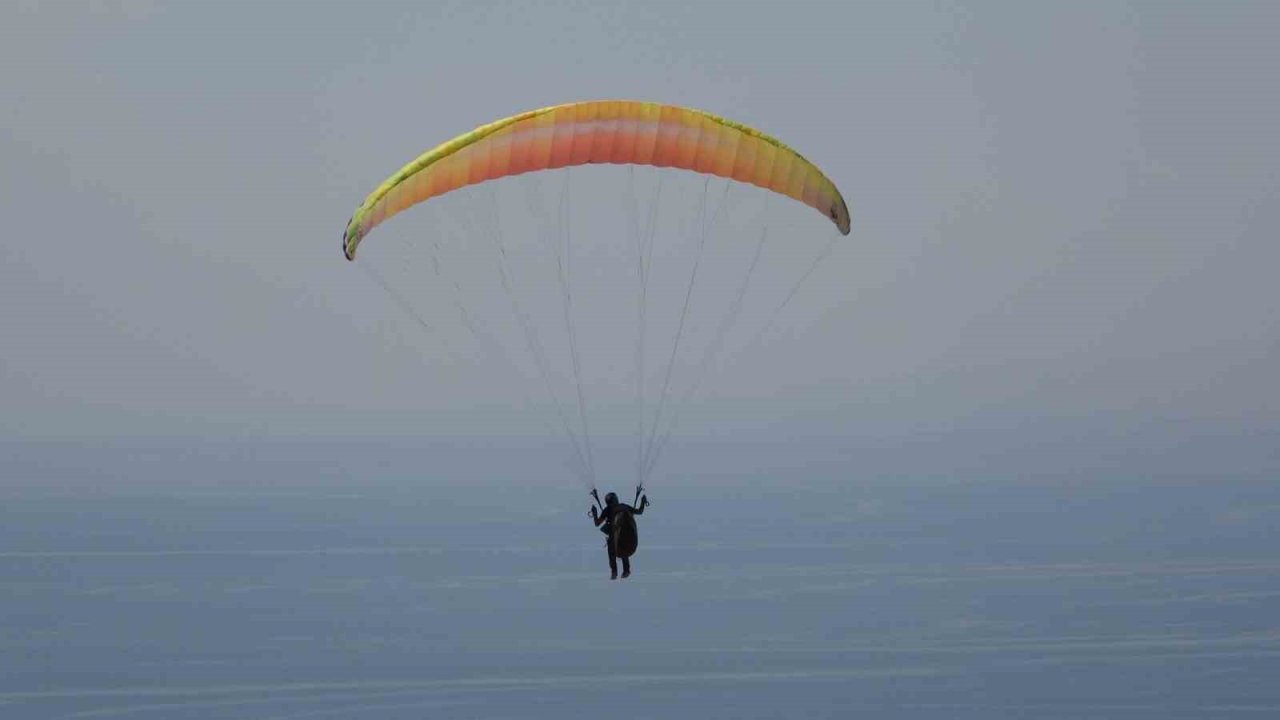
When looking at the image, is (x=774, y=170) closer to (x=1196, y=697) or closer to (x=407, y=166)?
(x=407, y=166)

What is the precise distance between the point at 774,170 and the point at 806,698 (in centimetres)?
17502

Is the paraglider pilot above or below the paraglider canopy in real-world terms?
below

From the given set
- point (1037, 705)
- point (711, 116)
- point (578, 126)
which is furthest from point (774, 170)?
point (1037, 705)

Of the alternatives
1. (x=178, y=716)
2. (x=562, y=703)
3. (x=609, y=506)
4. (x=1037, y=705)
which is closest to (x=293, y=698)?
(x=178, y=716)

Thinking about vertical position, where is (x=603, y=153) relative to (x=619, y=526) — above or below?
above

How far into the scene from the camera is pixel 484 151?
29109 mm

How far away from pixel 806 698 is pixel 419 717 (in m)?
46.7

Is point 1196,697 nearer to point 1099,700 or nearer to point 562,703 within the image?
point 1099,700

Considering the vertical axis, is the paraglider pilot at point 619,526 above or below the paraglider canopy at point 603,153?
below

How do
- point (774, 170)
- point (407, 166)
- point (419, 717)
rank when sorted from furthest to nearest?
point (419, 717)
point (774, 170)
point (407, 166)

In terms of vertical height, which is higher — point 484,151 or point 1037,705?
point 484,151

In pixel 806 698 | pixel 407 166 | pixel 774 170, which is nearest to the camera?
pixel 407 166

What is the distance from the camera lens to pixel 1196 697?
195500 millimetres

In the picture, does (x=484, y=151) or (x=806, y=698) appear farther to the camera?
(x=806, y=698)
